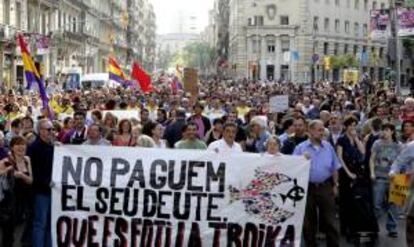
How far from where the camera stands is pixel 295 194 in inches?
352

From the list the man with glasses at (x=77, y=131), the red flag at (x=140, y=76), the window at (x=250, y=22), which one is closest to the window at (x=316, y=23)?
the window at (x=250, y=22)

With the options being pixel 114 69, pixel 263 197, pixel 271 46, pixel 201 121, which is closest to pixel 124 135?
pixel 263 197

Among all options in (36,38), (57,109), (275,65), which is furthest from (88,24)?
(57,109)

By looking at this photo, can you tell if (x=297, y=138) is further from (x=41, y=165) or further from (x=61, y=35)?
(x=61, y=35)

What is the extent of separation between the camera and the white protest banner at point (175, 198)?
28.8 ft

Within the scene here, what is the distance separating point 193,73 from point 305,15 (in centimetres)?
6542

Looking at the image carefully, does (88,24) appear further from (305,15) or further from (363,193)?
(363,193)

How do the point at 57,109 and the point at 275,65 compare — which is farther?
the point at 275,65

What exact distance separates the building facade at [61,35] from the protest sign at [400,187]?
28.1 metres

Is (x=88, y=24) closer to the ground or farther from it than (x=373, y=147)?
farther from it

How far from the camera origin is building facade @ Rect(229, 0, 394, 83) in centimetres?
9031

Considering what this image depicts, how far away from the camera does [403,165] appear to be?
9.76m

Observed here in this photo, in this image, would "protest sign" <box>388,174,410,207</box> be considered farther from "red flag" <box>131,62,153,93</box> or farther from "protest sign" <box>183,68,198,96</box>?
"red flag" <box>131,62,153,93</box>

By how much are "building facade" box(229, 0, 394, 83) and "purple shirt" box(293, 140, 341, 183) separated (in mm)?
75818
